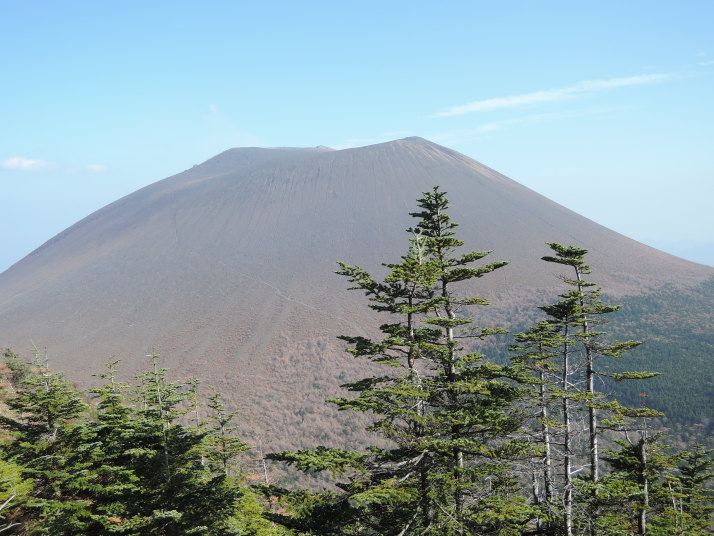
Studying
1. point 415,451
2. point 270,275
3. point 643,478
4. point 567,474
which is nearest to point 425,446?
point 415,451

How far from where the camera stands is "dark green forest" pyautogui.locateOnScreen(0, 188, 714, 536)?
8125 millimetres

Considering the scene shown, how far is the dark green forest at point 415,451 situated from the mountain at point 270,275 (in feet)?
172

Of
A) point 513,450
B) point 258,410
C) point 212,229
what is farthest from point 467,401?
point 212,229

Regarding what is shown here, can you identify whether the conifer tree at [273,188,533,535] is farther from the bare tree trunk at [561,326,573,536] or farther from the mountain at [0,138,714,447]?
the mountain at [0,138,714,447]

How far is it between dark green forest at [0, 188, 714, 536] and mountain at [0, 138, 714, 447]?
52429 mm

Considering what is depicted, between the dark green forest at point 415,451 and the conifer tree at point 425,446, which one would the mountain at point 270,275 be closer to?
the dark green forest at point 415,451

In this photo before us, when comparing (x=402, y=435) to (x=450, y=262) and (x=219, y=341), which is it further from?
(x=219, y=341)

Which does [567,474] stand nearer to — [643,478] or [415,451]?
[643,478]

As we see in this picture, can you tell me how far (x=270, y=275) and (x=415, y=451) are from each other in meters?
131

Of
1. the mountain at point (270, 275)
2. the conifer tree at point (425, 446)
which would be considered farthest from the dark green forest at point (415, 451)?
the mountain at point (270, 275)

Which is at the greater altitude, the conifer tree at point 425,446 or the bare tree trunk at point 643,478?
the conifer tree at point 425,446

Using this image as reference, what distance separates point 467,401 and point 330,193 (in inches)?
6932

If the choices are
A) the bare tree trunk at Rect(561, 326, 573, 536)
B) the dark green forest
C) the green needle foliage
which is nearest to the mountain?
the green needle foliage

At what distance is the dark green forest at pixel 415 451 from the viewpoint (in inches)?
320
